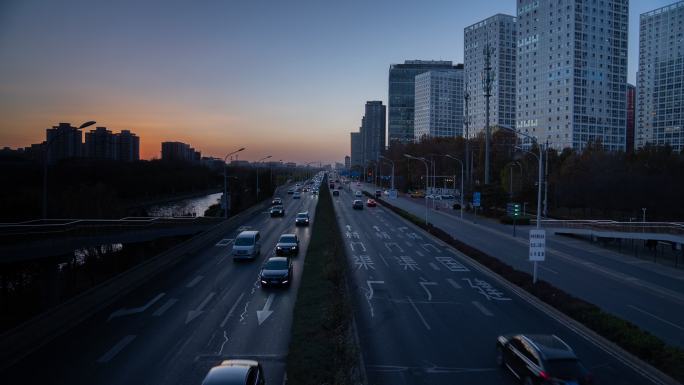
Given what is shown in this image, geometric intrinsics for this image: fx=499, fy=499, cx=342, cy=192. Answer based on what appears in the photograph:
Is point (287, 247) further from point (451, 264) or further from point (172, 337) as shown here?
point (172, 337)

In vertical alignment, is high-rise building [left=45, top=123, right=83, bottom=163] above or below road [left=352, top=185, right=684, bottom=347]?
above

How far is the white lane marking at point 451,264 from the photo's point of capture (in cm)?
2857

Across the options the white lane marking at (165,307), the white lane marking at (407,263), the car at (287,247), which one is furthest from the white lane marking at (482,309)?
the car at (287,247)

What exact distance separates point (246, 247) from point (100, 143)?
8647 cm

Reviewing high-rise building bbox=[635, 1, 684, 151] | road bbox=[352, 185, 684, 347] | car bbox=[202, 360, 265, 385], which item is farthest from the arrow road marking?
high-rise building bbox=[635, 1, 684, 151]

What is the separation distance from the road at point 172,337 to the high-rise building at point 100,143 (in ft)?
273

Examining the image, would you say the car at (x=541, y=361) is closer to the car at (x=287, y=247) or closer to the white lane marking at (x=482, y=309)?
the white lane marking at (x=482, y=309)

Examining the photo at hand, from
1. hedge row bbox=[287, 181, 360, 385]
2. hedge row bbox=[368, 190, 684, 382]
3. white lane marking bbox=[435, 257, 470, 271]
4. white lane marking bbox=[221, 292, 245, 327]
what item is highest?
hedge row bbox=[287, 181, 360, 385]

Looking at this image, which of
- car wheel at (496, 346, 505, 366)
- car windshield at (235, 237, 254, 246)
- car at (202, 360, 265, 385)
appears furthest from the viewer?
car windshield at (235, 237, 254, 246)

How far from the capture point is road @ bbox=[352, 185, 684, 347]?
19.3 meters

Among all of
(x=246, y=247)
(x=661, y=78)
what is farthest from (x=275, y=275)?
(x=661, y=78)

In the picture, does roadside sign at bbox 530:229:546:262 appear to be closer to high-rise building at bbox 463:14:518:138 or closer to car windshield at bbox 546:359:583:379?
car windshield at bbox 546:359:583:379

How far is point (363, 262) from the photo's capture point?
30.5m

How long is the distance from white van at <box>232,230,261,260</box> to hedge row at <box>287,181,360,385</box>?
8447mm
